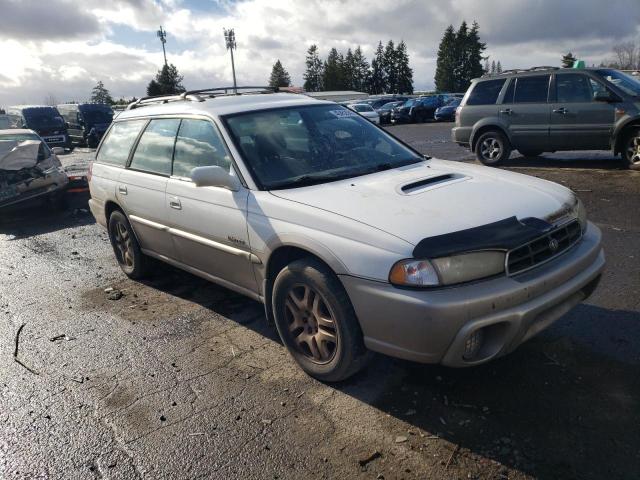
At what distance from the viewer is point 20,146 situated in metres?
9.22

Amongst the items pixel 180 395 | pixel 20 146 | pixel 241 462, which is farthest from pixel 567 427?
pixel 20 146

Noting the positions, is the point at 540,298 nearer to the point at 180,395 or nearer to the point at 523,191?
the point at 523,191

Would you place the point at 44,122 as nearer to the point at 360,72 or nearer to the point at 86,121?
the point at 86,121

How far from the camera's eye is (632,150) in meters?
8.66

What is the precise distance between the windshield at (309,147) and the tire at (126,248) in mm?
1923

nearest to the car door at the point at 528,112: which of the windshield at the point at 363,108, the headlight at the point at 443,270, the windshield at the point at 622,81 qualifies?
the windshield at the point at 622,81

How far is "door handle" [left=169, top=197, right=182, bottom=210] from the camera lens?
399 centimetres

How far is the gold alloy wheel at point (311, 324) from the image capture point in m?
3.00

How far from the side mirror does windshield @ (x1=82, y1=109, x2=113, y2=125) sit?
2473cm

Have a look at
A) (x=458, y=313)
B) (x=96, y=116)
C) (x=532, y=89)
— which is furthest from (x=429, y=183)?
(x=96, y=116)

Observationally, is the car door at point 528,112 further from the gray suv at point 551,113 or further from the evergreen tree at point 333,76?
the evergreen tree at point 333,76

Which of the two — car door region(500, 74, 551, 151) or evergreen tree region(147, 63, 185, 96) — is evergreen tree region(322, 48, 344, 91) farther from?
car door region(500, 74, 551, 151)

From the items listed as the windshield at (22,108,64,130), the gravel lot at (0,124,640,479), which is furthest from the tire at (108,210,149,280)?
the windshield at (22,108,64,130)

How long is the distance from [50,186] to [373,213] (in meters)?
8.05
